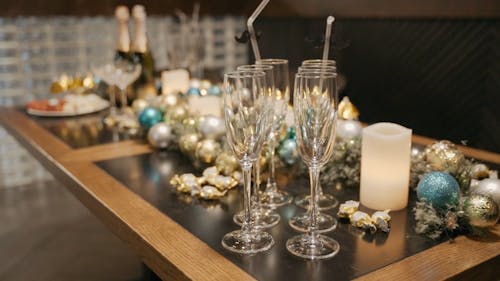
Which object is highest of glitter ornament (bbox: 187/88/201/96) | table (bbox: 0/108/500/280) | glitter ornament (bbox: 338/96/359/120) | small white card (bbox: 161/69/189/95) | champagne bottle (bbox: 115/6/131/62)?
champagne bottle (bbox: 115/6/131/62)

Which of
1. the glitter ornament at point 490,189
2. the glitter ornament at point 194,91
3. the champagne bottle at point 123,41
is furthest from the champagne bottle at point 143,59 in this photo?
the glitter ornament at point 490,189

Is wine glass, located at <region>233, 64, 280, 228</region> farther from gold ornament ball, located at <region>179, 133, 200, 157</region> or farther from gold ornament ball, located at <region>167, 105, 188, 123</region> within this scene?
gold ornament ball, located at <region>167, 105, 188, 123</region>

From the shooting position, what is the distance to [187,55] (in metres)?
2.11

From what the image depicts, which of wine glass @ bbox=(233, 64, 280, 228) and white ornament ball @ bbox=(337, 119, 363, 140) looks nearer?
wine glass @ bbox=(233, 64, 280, 228)

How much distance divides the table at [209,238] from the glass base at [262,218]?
2 centimetres

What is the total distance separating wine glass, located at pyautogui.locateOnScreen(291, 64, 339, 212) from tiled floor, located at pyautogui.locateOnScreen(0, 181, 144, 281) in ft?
1.84

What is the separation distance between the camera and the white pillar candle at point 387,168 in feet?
2.82

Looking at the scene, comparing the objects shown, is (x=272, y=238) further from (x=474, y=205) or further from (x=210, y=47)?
(x=210, y=47)

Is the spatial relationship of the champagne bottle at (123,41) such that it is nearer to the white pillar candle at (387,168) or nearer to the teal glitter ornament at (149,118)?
the teal glitter ornament at (149,118)

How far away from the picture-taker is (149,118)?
4.53 feet

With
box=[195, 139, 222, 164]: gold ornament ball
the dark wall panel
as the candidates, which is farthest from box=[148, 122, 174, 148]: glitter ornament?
the dark wall panel

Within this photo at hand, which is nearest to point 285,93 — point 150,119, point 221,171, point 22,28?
point 221,171

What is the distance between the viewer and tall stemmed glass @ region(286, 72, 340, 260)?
71 centimetres

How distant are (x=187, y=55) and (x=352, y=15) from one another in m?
1.03
